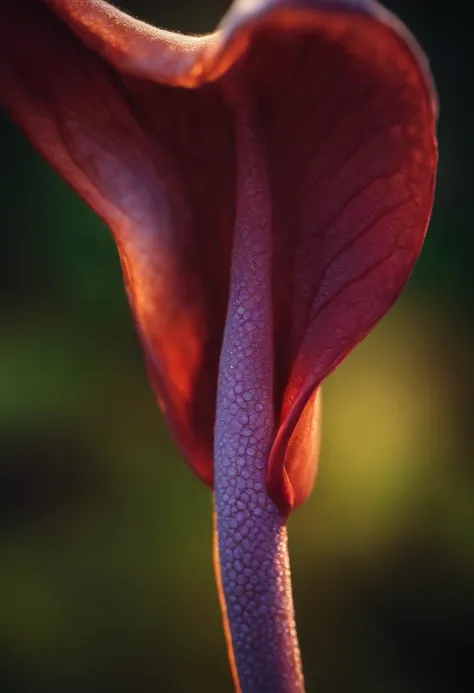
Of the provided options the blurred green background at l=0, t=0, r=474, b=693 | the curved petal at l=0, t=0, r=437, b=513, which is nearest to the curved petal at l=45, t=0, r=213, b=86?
the curved petal at l=0, t=0, r=437, b=513

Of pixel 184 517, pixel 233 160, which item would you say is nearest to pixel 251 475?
pixel 233 160

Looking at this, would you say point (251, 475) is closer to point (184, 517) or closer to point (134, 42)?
point (134, 42)

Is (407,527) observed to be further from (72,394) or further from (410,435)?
(72,394)

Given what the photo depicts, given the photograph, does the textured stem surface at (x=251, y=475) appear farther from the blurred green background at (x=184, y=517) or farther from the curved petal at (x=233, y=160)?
the blurred green background at (x=184, y=517)

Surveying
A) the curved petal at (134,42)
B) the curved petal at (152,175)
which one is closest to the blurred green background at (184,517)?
the curved petal at (152,175)

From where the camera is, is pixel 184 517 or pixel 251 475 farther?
pixel 184 517

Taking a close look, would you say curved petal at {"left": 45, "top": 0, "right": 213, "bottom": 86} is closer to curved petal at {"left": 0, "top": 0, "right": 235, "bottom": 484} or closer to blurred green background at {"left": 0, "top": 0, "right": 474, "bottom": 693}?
curved petal at {"left": 0, "top": 0, "right": 235, "bottom": 484}
